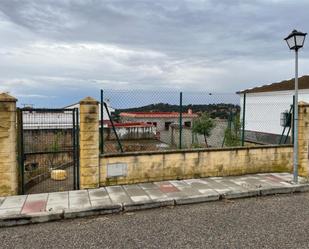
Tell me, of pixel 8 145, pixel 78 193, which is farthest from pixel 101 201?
pixel 8 145

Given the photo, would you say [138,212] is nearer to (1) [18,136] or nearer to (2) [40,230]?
(2) [40,230]

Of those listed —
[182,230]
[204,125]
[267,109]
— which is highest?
[267,109]

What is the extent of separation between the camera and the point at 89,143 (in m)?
7.50

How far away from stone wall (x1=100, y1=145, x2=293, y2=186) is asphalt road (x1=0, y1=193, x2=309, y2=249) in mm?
1743

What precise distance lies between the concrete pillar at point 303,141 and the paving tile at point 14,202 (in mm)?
8046

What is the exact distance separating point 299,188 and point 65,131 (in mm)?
7129

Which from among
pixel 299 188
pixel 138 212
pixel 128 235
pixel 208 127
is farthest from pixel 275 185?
pixel 208 127

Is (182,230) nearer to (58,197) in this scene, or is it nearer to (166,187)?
(166,187)

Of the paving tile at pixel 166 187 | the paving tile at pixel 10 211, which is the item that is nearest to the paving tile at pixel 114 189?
the paving tile at pixel 166 187

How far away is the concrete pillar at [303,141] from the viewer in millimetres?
9422

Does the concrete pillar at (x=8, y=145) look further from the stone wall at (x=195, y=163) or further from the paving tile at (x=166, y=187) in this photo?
the paving tile at (x=166, y=187)

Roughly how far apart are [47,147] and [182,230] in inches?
235

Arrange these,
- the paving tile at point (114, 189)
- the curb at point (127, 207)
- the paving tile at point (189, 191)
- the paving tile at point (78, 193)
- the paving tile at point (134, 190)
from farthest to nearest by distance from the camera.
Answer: the paving tile at point (114, 189)
the paving tile at point (189, 191)
the paving tile at point (134, 190)
the paving tile at point (78, 193)
the curb at point (127, 207)

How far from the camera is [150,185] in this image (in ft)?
26.0
